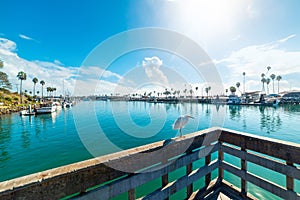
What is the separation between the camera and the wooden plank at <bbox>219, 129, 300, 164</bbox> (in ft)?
6.38

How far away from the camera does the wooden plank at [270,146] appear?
194 centimetres

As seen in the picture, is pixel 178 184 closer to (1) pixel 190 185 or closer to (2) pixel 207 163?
(1) pixel 190 185

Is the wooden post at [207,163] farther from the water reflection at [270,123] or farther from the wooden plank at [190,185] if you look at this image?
the water reflection at [270,123]

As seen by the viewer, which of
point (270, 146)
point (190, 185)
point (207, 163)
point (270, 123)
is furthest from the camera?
point (270, 123)

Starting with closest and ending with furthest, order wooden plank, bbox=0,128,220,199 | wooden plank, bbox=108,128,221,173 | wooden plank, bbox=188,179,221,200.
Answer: wooden plank, bbox=0,128,220,199
wooden plank, bbox=108,128,221,173
wooden plank, bbox=188,179,221,200

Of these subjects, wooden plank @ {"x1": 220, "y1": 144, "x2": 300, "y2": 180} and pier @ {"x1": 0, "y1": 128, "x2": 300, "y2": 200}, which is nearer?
pier @ {"x1": 0, "y1": 128, "x2": 300, "y2": 200}

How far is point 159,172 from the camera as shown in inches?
82.7

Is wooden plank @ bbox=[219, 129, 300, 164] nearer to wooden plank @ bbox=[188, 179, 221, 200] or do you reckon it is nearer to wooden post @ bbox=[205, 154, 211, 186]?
wooden post @ bbox=[205, 154, 211, 186]

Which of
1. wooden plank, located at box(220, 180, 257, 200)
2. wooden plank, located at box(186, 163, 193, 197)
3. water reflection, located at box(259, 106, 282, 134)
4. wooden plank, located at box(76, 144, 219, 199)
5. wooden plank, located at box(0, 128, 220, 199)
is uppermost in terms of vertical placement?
wooden plank, located at box(0, 128, 220, 199)

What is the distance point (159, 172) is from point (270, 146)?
1834 mm

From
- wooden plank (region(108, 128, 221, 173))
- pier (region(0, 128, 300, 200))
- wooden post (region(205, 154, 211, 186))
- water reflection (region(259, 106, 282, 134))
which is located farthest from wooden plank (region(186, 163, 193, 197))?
water reflection (region(259, 106, 282, 134))

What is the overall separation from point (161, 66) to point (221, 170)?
269 inches

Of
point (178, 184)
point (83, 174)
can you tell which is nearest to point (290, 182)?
point (178, 184)

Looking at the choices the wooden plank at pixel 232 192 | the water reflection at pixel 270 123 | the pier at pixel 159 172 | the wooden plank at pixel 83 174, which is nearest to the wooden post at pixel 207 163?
the pier at pixel 159 172
